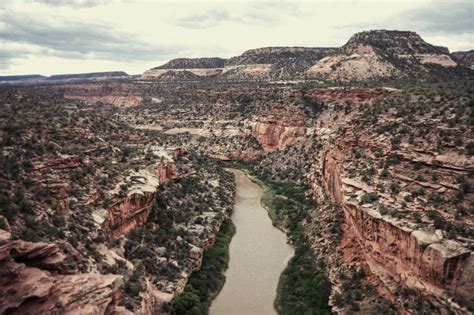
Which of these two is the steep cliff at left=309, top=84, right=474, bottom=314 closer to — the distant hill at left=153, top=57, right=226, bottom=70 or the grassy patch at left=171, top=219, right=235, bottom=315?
the grassy patch at left=171, top=219, right=235, bottom=315

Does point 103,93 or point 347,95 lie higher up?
point 347,95

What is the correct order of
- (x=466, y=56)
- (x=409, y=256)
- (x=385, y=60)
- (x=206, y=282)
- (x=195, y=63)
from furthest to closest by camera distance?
(x=195, y=63) < (x=466, y=56) < (x=385, y=60) < (x=206, y=282) < (x=409, y=256)

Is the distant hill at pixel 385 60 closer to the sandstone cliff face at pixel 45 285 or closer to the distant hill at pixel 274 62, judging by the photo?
the distant hill at pixel 274 62

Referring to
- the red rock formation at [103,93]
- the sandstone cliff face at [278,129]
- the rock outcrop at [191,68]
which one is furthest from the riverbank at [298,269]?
the rock outcrop at [191,68]

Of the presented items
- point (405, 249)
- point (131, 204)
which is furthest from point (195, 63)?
point (405, 249)

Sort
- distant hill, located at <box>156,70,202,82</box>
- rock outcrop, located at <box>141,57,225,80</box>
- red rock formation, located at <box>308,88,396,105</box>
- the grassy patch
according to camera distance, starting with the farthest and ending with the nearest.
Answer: rock outcrop, located at <box>141,57,225,80</box>
distant hill, located at <box>156,70,202,82</box>
red rock formation, located at <box>308,88,396,105</box>
the grassy patch

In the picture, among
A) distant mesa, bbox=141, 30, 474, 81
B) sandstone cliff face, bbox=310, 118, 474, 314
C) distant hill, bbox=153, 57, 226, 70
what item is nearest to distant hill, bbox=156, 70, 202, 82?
distant hill, bbox=153, 57, 226, 70

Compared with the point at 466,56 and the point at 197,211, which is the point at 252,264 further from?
the point at 466,56
